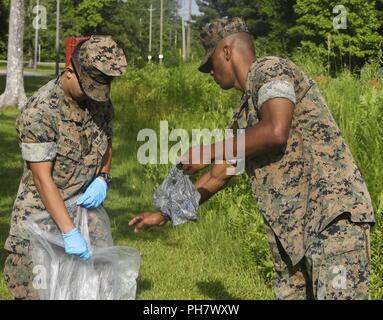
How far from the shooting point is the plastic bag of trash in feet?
12.6

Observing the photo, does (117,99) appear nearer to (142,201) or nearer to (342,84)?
(142,201)

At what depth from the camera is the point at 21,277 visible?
12.8 feet

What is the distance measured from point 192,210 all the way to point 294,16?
51.9 m

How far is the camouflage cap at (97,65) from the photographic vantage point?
12.1ft

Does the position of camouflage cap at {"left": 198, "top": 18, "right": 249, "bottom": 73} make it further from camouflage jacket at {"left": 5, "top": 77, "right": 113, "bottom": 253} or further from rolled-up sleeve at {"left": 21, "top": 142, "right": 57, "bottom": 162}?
rolled-up sleeve at {"left": 21, "top": 142, "right": 57, "bottom": 162}

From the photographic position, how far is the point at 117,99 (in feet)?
62.0

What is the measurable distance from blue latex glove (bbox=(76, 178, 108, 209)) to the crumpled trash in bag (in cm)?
51

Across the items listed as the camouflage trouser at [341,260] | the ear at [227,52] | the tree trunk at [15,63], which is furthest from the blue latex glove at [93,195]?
the tree trunk at [15,63]

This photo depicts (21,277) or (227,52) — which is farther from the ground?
(227,52)

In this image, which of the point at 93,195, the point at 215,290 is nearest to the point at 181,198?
the point at 93,195

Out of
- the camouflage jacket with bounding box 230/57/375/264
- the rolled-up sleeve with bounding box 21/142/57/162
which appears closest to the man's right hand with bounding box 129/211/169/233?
the rolled-up sleeve with bounding box 21/142/57/162

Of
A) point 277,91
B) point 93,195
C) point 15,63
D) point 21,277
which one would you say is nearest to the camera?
point 277,91

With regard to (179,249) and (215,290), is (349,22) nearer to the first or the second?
(179,249)

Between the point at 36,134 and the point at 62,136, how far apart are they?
17 cm
